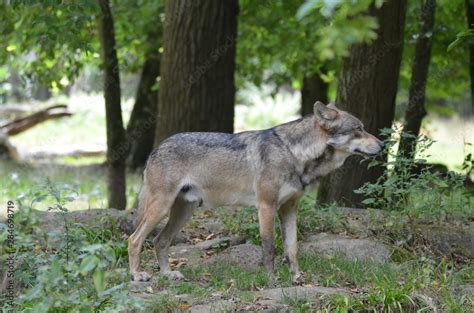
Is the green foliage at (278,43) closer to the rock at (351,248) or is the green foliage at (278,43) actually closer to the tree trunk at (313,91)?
the tree trunk at (313,91)

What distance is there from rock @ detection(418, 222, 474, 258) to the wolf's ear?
1.71 m

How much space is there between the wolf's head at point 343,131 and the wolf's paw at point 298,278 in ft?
4.40

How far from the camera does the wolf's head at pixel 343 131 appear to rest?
7.27 meters

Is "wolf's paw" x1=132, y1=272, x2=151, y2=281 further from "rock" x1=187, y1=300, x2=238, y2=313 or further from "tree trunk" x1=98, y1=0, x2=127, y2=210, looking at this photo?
"tree trunk" x1=98, y1=0, x2=127, y2=210

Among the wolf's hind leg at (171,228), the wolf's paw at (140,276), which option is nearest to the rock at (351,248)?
the wolf's hind leg at (171,228)

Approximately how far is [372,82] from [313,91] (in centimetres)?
729

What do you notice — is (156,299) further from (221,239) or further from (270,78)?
(270,78)

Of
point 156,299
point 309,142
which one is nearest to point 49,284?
point 156,299

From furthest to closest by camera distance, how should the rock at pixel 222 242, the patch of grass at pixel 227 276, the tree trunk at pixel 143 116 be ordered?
the tree trunk at pixel 143 116 → the rock at pixel 222 242 → the patch of grass at pixel 227 276

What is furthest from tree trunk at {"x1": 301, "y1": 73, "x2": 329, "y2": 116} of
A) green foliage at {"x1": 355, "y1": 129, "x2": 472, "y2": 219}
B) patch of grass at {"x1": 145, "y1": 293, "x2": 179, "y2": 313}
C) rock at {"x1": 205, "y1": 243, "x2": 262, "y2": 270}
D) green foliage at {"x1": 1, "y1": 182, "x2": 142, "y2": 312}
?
patch of grass at {"x1": 145, "y1": 293, "x2": 179, "y2": 313}

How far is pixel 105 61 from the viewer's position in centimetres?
1129

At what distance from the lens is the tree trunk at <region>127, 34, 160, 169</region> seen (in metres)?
16.9

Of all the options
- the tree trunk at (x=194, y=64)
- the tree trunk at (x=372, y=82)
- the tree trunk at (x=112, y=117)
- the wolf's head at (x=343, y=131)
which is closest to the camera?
the wolf's head at (x=343, y=131)

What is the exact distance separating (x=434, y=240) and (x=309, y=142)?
1.85 meters
